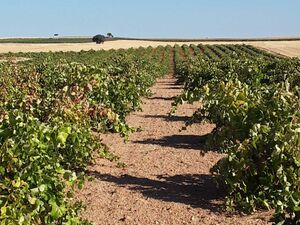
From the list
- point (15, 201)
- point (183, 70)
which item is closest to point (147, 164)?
point (15, 201)

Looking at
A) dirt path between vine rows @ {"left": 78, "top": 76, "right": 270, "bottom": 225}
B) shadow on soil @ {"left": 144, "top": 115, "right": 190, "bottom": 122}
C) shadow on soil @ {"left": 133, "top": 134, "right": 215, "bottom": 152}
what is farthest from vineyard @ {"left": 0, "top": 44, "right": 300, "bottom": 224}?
shadow on soil @ {"left": 144, "top": 115, "right": 190, "bottom": 122}

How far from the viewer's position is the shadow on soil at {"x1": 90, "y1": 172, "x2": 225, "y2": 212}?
9328 mm

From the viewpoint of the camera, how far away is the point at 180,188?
1009cm

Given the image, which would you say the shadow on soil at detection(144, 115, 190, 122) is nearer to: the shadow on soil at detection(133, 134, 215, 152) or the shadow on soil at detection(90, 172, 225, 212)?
the shadow on soil at detection(133, 134, 215, 152)

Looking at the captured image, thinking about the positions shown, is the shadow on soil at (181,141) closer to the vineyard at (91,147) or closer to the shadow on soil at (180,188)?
the vineyard at (91,147)

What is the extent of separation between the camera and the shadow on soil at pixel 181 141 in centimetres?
1401

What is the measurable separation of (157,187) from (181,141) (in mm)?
4723

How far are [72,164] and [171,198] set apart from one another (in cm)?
214

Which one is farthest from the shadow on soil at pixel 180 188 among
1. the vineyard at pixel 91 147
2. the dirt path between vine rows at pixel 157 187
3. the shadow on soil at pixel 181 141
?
the shadow on soil at pixel 181 141

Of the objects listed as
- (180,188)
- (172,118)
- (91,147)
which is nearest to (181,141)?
(172,118)

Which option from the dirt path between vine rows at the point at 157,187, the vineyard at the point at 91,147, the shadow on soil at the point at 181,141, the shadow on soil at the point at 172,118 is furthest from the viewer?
the shadow on soil at the point at 172,118

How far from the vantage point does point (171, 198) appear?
945 cm

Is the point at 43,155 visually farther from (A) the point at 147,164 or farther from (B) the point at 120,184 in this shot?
(A) the point at 147,164

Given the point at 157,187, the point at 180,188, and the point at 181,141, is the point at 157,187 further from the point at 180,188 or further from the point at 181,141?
the point at 181,141
